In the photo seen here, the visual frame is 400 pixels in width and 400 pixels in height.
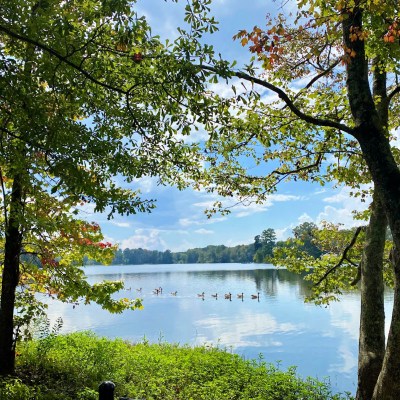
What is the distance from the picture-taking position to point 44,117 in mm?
4887

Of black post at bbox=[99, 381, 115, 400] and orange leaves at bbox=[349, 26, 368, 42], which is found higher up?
orange leaves at bbox=[349, 26, 368, 42]

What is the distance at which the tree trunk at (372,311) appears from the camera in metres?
6.96

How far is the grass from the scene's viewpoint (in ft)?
27.7

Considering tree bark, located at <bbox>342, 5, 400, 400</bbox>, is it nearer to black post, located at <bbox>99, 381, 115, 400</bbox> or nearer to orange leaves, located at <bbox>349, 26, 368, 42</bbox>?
orange leaves, located at <bbox>349, 26, 368, 42</bbox>

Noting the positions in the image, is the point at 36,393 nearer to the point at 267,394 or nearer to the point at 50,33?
the point at 267,394

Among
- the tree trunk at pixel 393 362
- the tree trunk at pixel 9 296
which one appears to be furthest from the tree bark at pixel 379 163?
the tree trunk at pixel 9 296

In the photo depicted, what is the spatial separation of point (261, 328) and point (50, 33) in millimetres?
24781

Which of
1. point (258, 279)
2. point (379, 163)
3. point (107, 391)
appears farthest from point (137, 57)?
point (258, 279)

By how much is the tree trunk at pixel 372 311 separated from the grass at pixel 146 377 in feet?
8.34

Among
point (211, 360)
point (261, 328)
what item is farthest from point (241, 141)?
point (261, 328)

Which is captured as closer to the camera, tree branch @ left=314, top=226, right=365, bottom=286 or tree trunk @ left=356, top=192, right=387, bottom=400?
tree trunk @ left=356, top=192, right=387, bottom=400

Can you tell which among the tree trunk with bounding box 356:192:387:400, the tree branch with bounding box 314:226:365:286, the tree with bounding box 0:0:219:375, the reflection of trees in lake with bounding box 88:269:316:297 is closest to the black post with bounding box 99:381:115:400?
the tree with bounding box 0:0:219:375

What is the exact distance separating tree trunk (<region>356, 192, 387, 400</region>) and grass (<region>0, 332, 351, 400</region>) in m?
2.54

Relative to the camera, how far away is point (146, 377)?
382 inches
